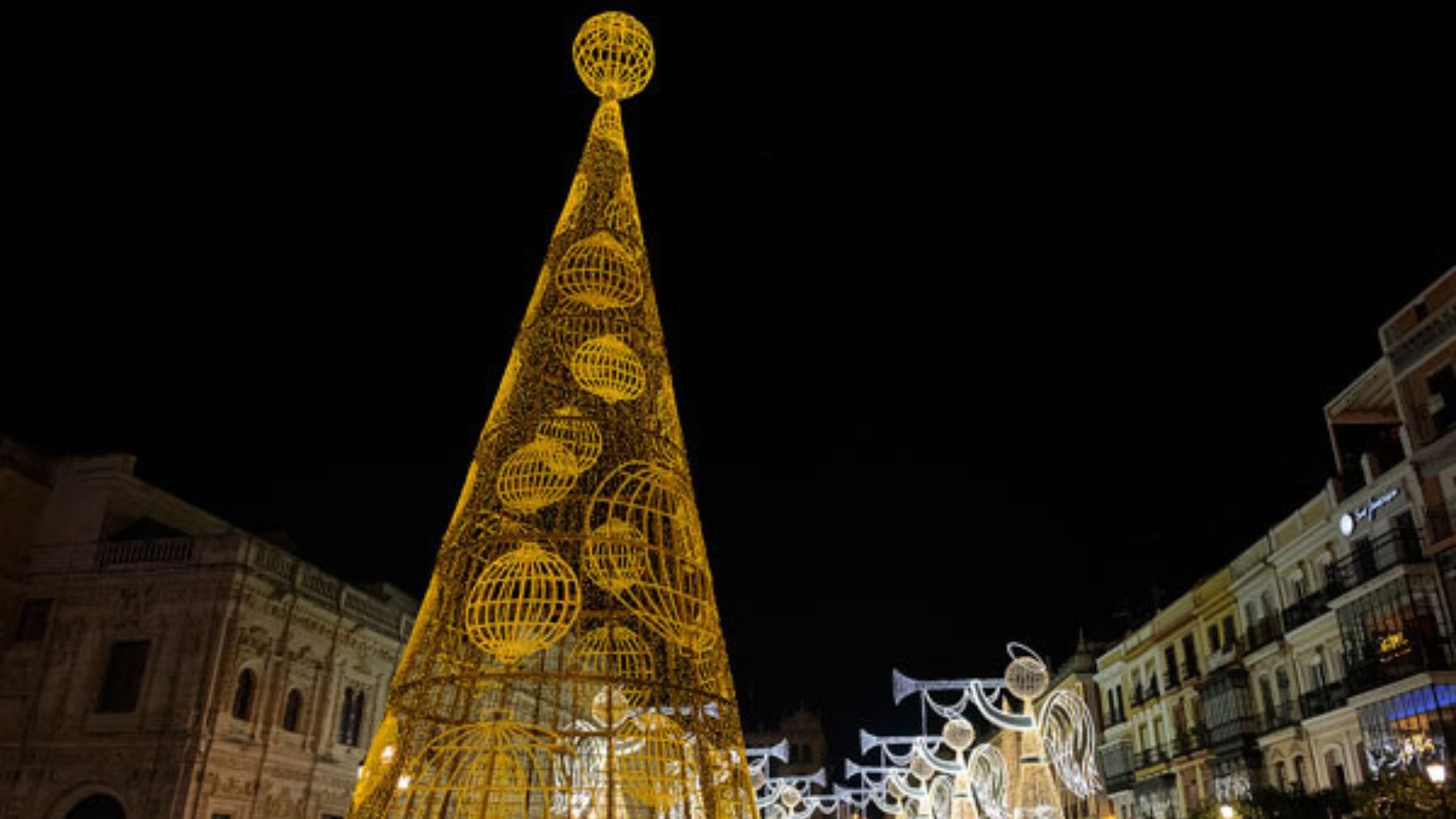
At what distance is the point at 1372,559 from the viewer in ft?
76.8

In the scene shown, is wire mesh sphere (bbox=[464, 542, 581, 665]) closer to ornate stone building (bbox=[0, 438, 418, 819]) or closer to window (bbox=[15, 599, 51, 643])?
ornate stone building (bbox=[0, 438, 418, 819])

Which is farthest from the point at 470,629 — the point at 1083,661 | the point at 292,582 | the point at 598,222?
the point at 1083,661

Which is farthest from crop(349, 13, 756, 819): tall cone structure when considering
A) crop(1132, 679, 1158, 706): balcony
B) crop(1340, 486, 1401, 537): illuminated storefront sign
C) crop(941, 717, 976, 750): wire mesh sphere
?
crop(1132, 679, 1158, 706): balcony

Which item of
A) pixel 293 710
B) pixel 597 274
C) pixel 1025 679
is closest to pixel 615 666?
pixel 597 274

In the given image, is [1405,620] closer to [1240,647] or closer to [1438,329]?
[1438,329]

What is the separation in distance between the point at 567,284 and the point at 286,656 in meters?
20.8

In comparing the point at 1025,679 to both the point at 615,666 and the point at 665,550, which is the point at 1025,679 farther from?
the point at 665,550

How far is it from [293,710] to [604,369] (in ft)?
73.7

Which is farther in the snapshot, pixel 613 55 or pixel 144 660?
pixel 144 660

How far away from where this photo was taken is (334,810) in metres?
28.5

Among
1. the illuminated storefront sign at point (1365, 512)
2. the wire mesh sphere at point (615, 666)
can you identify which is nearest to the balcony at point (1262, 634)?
the illuminated storefront sign at point (1365, 512)

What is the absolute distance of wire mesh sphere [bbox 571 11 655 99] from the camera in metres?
11.2

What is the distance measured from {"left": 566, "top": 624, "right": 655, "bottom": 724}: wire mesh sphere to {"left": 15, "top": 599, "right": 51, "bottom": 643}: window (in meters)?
20.9

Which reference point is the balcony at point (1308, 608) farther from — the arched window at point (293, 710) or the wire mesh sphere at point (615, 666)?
the arched window at point (293, 710)
